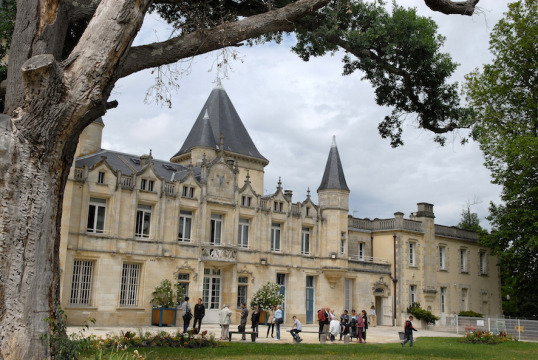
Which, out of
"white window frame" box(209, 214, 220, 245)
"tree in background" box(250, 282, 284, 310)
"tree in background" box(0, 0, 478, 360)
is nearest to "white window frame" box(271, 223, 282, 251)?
"tree in background" box(250, 282, 284, 310)

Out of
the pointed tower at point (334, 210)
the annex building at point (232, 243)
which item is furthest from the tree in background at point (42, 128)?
the pointed tower at point (334, 210)

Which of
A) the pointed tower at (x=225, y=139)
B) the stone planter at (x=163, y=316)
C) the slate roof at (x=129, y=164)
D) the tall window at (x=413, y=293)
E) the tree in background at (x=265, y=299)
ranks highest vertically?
Answer: the pointed tower at (x=225, y=139)

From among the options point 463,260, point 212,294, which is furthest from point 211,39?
point 463,260

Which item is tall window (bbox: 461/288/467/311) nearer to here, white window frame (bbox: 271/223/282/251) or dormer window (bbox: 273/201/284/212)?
white window frame (bbox: 271/223/282/251)

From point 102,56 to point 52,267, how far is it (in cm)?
274

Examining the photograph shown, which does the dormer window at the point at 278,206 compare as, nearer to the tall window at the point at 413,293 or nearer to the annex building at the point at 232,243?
the annex building at the point at 232,243

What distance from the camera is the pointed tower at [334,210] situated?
3609 cm

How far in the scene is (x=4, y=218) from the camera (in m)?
6.60

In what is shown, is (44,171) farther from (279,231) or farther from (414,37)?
(279,231)

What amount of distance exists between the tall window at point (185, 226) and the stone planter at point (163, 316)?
413cm

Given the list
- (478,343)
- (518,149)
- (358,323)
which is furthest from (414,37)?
(518,149)

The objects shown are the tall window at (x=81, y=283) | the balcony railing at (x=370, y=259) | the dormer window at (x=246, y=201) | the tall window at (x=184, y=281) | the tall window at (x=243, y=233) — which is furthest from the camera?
the balcony railing at (x=370, y=259)

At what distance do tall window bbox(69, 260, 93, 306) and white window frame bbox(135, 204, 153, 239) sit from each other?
116 inches

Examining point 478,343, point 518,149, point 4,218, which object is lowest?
point 478,343
